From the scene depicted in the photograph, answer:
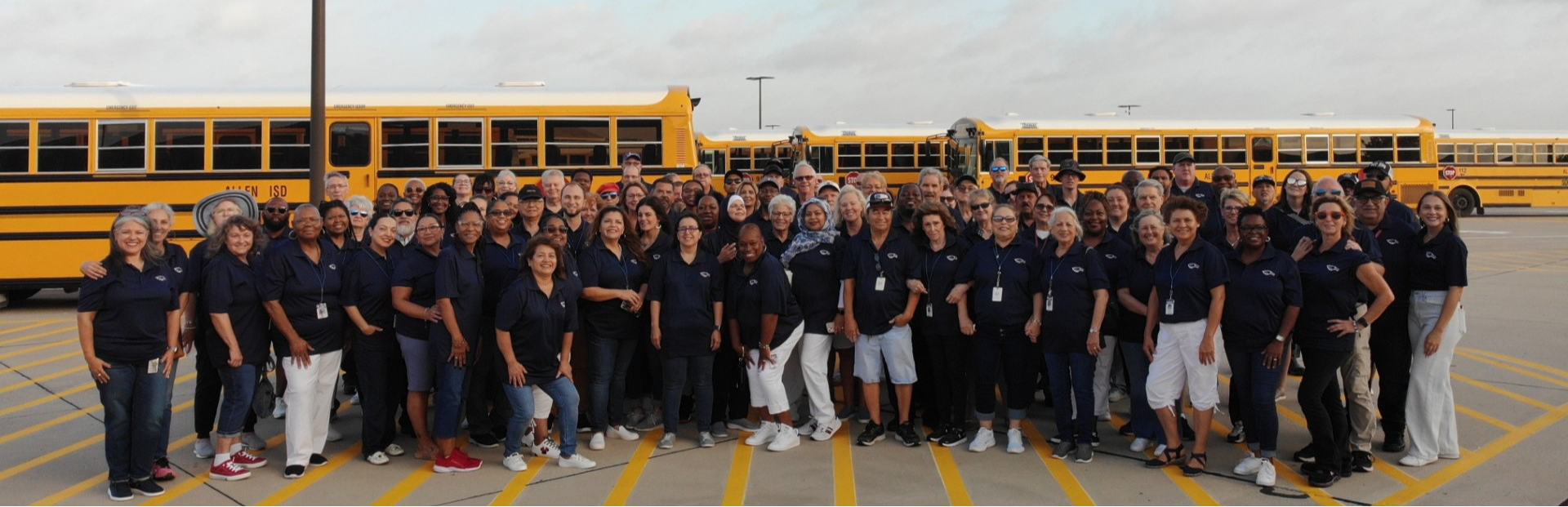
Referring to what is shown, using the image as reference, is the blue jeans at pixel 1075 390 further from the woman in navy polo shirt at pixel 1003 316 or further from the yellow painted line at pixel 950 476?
the yellow painted line at pixel 950 476

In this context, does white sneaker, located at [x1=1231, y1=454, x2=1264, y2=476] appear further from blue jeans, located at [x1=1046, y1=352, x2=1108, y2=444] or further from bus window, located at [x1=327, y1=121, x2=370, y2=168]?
bus window, located at [x1=327, y1=121, x2=370, y2=168]

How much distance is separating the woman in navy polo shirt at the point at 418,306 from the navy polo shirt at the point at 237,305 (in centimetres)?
71

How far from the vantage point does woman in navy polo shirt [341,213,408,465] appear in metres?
5.98

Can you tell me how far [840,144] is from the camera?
2469 centimetres

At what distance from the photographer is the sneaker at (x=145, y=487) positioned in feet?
18.2

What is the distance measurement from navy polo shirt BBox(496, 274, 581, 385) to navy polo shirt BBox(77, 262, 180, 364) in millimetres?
1680

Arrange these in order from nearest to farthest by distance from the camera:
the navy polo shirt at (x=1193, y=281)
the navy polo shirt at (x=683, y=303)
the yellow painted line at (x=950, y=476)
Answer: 1. the yellow painted line at (x=950, y=476)
2. the navy polo shirt at (x=1193, y=281)
3. the navy polo shirt at (x=683, y=303)

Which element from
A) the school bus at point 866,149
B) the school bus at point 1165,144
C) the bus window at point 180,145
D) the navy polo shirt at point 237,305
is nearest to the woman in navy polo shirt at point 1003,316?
the navy polo shirt at point 237,305

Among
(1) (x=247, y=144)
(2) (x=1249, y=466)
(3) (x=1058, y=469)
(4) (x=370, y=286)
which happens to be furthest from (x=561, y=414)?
(1) (x=247, y=144)

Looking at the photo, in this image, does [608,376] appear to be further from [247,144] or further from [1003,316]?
[247,144]

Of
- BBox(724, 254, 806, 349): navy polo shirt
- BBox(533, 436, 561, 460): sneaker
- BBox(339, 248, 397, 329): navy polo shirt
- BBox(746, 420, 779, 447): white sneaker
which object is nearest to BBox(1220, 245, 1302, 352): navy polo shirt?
BBox(724, 254, 806, 349): navy polo shirt

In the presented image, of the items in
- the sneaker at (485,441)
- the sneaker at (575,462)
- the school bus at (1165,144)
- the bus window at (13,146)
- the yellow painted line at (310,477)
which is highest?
the school bus at (1165,144)

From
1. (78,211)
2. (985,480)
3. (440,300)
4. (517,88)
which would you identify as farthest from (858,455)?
(78,211)

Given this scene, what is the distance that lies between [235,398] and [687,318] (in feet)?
8.33
